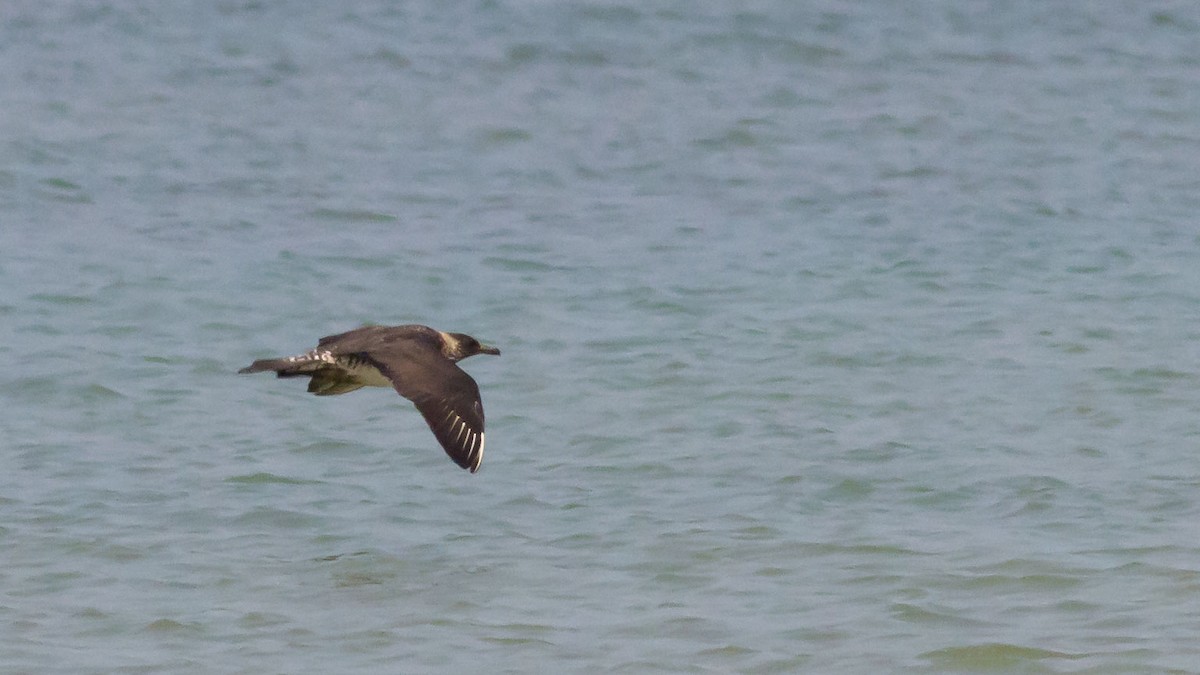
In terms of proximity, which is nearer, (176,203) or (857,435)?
(857,435)

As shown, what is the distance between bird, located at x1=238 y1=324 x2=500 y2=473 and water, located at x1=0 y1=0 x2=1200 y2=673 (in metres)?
0.53

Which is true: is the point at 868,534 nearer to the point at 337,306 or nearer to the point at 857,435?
the point at 857,435

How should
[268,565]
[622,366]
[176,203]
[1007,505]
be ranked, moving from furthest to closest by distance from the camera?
[176,203], [622,366], [1007,505], [268,565]

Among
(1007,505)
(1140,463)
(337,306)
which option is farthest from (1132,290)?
(337,306)

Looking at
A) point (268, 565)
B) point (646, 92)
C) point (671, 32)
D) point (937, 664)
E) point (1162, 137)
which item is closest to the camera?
point (937, 664)

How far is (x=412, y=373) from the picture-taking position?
22.0 feet

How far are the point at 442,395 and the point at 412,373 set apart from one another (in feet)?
0.56

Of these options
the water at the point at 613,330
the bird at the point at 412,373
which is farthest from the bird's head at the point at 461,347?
the water at the point at 613,330

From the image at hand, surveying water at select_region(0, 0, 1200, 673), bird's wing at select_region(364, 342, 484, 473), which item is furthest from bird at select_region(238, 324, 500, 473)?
water at select_region(0, 0, 1200, 673)

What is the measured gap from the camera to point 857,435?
820cm

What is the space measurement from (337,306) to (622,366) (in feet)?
5.35

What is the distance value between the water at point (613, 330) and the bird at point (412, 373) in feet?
1.74

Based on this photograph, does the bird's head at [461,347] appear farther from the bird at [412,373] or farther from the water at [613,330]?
the water at [613,330]

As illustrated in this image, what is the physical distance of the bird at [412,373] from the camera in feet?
21.3
